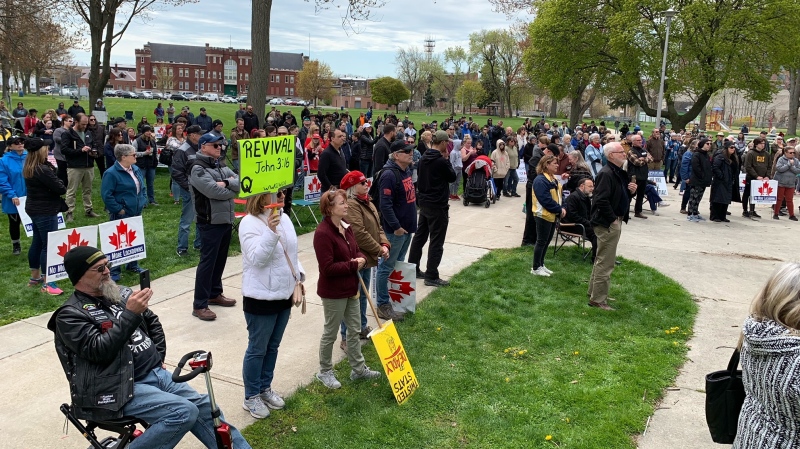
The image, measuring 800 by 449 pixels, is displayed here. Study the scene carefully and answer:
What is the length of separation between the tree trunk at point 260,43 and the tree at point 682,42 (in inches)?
909

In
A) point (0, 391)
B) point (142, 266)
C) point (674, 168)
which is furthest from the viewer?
point (674, 168)

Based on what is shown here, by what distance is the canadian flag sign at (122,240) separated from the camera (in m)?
7.71

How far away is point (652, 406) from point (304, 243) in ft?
22.4

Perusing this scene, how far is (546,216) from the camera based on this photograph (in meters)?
8.77

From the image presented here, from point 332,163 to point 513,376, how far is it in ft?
17.9

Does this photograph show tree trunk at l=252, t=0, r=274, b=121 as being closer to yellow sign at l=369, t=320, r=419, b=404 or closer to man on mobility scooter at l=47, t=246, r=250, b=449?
yellow sign at l=369, t=320, r=419, b=404

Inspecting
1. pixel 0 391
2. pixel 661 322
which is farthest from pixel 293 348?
pixel 661 322

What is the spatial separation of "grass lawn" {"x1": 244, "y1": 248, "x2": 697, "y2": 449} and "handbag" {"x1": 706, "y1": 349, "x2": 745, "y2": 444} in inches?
53.4

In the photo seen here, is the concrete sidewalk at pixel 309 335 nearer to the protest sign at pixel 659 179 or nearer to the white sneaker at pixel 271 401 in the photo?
the white sneaker at pixel 271 401

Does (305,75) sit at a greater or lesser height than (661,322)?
greater

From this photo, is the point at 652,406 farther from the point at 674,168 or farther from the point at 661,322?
the point at 674,168

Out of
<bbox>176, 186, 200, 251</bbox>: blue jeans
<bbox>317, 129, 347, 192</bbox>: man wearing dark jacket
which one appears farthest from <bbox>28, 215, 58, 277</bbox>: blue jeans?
<bbox>317, 129, 347, 192</bbox>: man wearing dark jacket

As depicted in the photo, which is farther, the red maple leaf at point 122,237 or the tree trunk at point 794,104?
the tree trunk at point 794,104

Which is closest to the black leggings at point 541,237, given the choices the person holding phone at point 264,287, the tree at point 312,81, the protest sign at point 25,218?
the person holding phone at point 264,287
